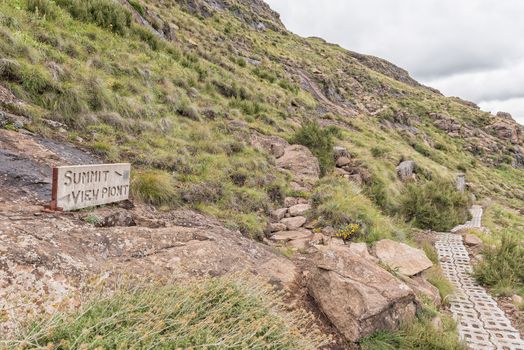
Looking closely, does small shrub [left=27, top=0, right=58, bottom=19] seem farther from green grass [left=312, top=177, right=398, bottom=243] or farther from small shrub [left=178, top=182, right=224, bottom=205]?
green grass [left=312, top=177, right=398, bottom=243]

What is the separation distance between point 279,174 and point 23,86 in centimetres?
584

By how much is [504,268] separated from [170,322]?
284 inches

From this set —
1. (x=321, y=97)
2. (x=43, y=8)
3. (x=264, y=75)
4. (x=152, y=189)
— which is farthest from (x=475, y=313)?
(x=321, y=97)

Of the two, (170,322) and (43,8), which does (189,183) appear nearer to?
(170,322)

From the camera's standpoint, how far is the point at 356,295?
13.8ft

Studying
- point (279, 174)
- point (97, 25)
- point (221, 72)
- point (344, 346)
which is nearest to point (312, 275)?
point (344, 346)

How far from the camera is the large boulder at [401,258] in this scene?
6.27m

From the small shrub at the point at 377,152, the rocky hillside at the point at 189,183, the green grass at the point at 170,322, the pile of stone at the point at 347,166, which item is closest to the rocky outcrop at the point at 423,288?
the rocky hillside at the point at 189,183

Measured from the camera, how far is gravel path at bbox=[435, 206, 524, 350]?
4.99m

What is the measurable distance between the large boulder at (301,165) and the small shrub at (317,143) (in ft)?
1.78

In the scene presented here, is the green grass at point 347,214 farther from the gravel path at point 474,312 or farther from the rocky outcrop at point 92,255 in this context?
the rocky outcrop at point 92,255

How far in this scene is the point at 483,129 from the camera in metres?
45.7

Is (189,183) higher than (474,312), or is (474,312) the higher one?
(189,183)

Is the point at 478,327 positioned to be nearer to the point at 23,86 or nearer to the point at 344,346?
the point at 344,346
